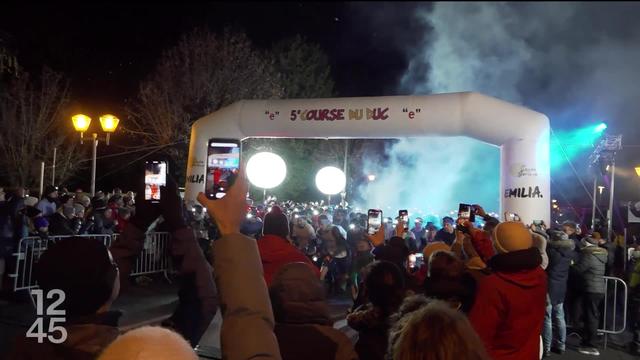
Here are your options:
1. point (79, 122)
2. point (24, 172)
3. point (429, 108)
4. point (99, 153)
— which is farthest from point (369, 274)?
point (99, 153)

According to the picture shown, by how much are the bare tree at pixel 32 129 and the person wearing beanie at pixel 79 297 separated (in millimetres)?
21069

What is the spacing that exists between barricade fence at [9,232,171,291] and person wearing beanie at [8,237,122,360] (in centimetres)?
511

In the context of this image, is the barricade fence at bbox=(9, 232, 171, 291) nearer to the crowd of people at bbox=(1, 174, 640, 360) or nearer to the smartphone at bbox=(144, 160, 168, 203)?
the smartphone at bbox=(144, 160, 168, 203)

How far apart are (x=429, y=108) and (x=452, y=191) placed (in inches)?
1121

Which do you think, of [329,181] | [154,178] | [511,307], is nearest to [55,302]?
[154,178]

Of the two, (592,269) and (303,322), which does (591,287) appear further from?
(303,322)

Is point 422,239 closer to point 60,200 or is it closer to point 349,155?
point 60,200

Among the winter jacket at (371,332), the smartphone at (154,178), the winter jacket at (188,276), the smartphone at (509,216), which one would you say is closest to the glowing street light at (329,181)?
the smartphone at (509,216)

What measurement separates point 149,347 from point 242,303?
1.23 feet

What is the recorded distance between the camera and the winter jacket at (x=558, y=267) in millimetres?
7906

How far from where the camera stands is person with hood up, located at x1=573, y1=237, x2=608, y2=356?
8242 millimetres

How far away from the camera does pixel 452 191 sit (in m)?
38.7

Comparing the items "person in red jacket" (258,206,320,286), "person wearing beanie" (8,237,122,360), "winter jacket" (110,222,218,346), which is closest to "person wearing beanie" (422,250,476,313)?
"person in red jacket" (258,206,320,286)

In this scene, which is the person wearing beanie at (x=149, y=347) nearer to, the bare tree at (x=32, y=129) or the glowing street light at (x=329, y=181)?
the glowing street light at (x=329, y=181)
